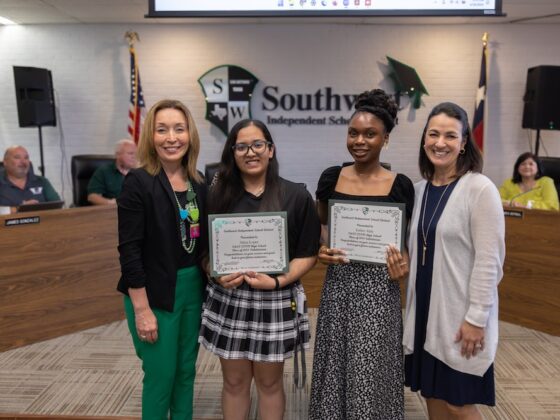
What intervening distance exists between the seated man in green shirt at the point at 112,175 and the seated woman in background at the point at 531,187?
11.3 ft

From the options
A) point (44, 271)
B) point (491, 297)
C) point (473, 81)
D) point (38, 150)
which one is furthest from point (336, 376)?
point (38, 150)

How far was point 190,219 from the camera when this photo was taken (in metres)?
1.72

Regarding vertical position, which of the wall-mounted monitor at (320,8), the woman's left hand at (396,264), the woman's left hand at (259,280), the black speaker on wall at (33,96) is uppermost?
the wall-mounted monitor at (320,8)

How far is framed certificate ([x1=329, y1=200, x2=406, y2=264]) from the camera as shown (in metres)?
1.64

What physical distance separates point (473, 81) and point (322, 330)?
476 centimetres

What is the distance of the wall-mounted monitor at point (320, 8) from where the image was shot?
3.02 m

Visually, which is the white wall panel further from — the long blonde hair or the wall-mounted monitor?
the long blonde hair

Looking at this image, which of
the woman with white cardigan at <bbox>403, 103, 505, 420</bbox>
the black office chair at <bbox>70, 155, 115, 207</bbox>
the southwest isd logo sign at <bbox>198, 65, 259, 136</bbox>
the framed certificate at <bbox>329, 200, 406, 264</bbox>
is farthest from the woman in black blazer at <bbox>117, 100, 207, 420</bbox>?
the southwest isd logo sign at <bbox>198, 65, 259, 136</bbox>

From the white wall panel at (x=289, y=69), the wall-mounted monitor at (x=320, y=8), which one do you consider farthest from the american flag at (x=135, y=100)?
the wall-mounted monitor at (x=320, y=8)

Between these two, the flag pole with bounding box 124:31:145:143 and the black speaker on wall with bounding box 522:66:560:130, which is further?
the flag pole with bounding box 124:31:145:143

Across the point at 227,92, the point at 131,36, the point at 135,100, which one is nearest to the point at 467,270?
the point at 227,92

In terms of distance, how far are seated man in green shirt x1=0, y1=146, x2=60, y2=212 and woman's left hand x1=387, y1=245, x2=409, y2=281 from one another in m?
3.44

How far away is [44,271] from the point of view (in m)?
3.13

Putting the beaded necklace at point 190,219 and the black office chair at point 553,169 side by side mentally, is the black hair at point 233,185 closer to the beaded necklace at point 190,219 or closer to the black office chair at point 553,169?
the beaded necklace at point 190,219
